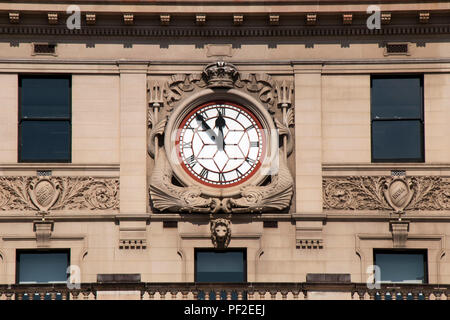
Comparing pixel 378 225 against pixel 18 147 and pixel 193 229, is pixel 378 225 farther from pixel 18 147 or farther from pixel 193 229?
pixel 18 147

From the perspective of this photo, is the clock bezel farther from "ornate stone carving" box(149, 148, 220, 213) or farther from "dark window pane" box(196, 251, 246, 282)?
"dark window pane" box(196, 251, 246, 282)

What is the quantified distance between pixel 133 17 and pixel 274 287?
7414mm

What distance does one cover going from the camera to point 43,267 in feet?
133

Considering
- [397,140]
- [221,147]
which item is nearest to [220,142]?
[221,147]

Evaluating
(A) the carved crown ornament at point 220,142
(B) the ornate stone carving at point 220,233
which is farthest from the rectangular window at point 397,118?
(B) the ornate stone carving at point 220,233

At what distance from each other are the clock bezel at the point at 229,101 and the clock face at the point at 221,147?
0.09 meters

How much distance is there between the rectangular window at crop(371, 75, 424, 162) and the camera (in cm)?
4106

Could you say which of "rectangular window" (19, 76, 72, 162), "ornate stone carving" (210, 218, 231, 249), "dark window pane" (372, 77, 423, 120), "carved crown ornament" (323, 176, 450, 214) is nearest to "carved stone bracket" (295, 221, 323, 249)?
"carved crown ornament" (323, 176, 450, 214)

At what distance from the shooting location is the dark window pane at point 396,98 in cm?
4128

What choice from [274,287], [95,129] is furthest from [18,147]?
[274,287]

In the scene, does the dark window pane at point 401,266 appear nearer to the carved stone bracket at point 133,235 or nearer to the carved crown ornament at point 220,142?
the carved crown ornament at point 220,142

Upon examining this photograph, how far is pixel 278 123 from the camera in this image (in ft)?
134

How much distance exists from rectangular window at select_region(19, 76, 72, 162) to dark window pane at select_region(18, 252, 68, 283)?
217cm
